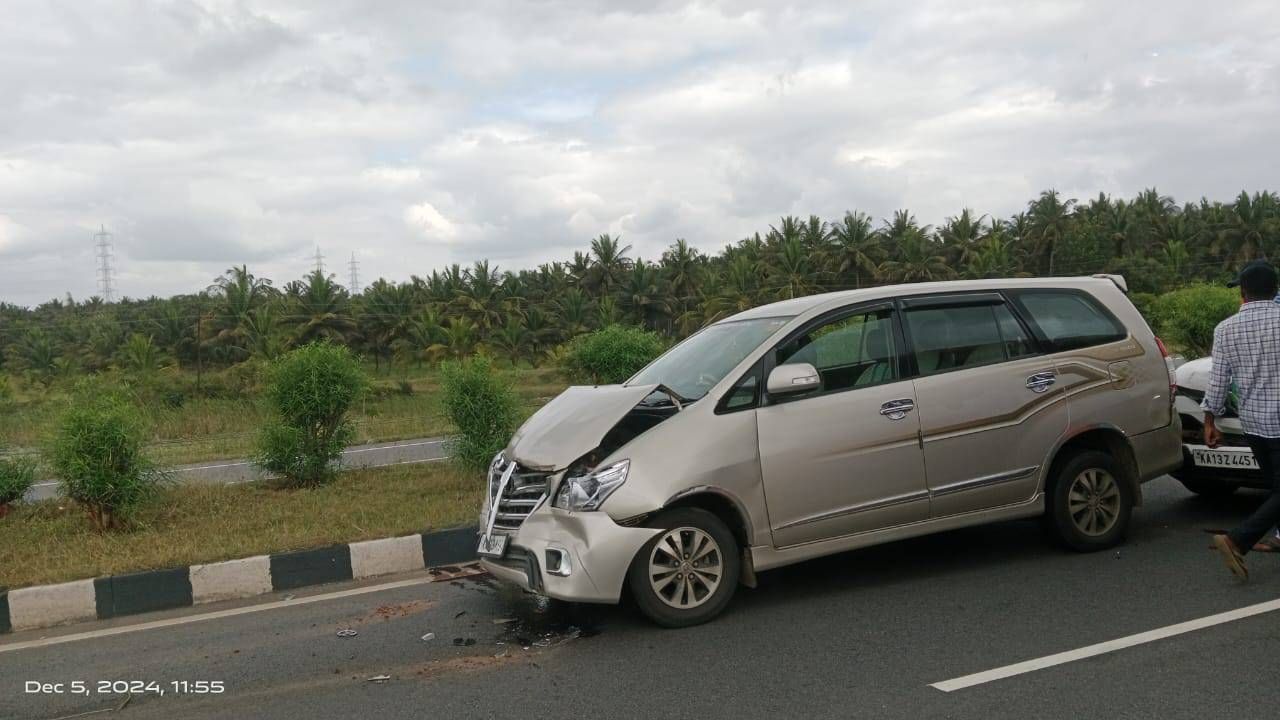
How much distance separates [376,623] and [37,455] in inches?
174

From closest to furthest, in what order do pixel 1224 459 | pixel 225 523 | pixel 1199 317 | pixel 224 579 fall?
pixel 224 579
pixel 1224 459
pixel 225 523
pixel 1199 317

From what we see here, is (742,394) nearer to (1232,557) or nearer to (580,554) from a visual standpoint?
(580,554)

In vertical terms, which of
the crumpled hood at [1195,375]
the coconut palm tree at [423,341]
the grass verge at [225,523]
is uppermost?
the coconut palm tree at [423,341]

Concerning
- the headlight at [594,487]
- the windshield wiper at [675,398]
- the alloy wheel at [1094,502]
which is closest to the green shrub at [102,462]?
the headlight at [594,487]

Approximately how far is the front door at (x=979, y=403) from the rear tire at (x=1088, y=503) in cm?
22

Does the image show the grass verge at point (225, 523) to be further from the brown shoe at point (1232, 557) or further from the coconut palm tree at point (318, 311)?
the coconut palm tree at point (318, 311)

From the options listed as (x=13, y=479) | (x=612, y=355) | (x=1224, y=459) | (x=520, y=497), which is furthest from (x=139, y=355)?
(x=1224, y=459)

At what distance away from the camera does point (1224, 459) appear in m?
6.54

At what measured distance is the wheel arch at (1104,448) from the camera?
5949 millimetres

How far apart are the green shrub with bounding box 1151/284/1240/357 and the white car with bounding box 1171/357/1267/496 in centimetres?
1503

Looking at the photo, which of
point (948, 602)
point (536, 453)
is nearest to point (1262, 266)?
point (948, 602)

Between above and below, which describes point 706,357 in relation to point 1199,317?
below

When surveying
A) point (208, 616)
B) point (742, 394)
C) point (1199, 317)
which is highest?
point (1199, 317)

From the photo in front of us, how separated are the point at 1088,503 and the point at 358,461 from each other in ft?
30.6
